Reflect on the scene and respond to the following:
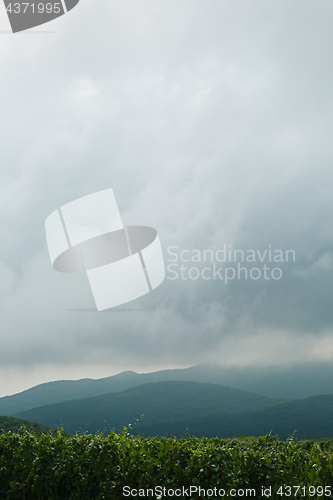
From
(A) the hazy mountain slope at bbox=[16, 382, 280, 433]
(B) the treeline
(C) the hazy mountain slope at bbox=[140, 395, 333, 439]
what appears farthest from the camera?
(A) the hazy mountain slope at bbox=[16, 382, 280, 433]

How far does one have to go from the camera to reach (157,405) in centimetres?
6003

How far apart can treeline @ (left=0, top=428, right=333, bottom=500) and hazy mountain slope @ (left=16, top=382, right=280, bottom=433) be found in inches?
1935

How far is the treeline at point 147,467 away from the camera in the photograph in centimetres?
386

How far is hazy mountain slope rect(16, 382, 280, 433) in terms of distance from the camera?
5166 centimetres

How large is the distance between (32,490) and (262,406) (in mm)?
64691

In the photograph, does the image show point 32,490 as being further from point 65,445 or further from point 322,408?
point 322,408

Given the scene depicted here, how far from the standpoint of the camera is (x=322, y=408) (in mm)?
52781

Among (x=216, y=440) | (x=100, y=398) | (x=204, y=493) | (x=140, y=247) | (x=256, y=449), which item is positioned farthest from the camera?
(x=100, y=398)

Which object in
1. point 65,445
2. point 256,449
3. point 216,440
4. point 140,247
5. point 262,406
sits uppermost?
point 140,247

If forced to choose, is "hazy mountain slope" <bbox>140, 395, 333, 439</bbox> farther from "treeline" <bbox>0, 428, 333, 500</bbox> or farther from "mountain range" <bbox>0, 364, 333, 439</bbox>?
"treeline" <bbox>0, 428, 333, 500</bbox>

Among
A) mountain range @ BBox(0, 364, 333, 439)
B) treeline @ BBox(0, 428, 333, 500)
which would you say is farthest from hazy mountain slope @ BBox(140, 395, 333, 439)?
treeline @ BBox(0, 428, 333, 500)

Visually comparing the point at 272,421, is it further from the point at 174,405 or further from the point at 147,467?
the point at 147,467

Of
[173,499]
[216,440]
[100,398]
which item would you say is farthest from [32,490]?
[100,398]

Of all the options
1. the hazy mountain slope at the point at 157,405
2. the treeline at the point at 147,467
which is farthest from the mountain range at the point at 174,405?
the treeline at the point at 147,467
